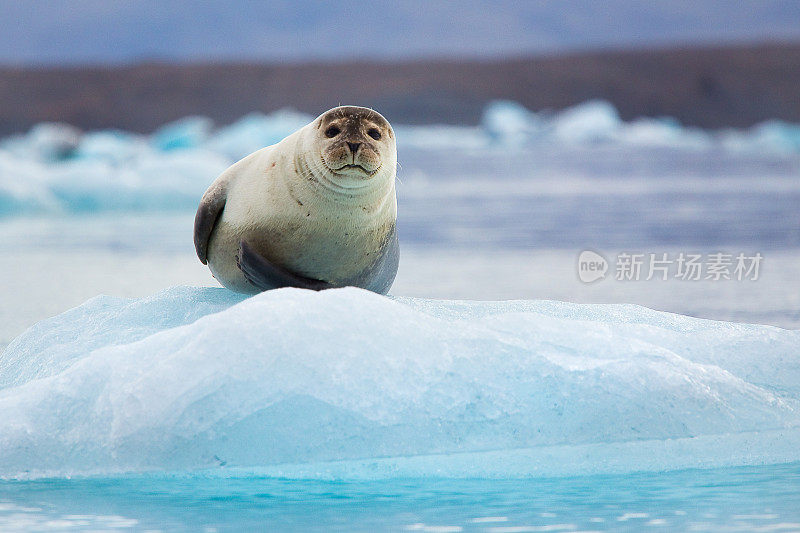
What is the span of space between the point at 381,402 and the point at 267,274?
3.41 feet

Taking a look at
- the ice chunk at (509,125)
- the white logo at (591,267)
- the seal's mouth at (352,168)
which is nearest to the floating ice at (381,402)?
the seal's mouth at (352,168)

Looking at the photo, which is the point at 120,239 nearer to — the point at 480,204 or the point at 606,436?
the point at 480,204

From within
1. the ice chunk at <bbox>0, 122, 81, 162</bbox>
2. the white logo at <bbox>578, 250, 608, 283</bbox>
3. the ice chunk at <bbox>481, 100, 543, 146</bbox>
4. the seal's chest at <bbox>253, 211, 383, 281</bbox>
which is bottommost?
the seal's chest at <bbox>253, 211, 383, 281</bbox>

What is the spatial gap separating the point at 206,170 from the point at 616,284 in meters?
7.94

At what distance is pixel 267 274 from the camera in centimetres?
395

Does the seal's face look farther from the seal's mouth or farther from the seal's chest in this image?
the seal's chest

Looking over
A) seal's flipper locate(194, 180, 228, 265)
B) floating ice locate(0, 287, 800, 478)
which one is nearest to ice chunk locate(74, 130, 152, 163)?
seal's flipper locate(194, 180, 228, 265)

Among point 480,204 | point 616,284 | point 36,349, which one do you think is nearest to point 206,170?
point 480,204

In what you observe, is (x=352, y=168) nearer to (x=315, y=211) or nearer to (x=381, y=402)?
(x=315, y=211)

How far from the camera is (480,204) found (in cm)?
1395

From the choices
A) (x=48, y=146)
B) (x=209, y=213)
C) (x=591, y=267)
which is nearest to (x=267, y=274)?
(x=209, y=213)

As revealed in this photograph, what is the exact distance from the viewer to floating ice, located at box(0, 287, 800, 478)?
9.98ft

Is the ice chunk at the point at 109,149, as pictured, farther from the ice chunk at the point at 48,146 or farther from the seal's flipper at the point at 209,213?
the seal's flipper at the point at 209,213

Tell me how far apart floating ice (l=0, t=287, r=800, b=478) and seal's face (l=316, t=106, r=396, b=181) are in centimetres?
54
